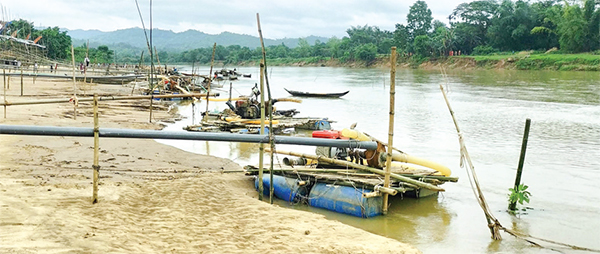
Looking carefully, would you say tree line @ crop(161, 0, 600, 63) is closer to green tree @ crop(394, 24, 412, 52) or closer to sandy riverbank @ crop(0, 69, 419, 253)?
green tree @ crop(394, 24, 412, 52)

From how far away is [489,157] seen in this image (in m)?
12.0

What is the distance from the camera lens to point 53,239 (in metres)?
4.11

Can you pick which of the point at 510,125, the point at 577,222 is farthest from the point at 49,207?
the point at 510,125

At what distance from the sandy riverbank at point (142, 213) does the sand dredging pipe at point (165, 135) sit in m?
0.71

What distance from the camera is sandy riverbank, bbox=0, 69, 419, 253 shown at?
4.35 meters

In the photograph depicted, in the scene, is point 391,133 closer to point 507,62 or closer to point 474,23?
point 507,62

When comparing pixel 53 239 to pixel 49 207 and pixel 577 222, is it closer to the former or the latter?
pixel 49 207

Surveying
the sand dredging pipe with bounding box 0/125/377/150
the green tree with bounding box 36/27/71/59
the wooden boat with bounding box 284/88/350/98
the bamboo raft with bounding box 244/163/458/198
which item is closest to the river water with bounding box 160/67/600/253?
the bamboo raft with bounding box 244/163/458/198

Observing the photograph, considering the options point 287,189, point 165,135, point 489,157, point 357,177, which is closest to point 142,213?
point 165,135

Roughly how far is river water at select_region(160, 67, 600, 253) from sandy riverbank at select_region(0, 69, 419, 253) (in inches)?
42.4

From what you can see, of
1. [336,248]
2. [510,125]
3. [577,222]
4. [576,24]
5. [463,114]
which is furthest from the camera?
[576,24]

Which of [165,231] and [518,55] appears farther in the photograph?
[518,55]

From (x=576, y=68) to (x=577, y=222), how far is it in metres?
42.1

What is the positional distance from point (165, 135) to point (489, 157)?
867 cm
